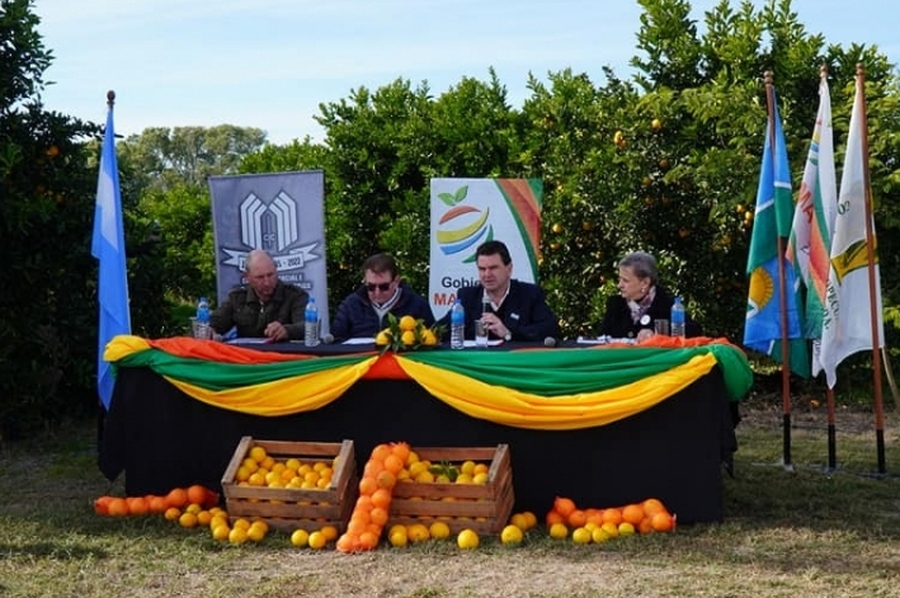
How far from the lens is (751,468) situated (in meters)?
8.33

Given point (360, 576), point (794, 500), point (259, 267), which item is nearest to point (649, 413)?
point (794, 500)

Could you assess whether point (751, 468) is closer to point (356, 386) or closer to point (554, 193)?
point (356, 386)

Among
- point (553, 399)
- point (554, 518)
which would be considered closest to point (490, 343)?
point (553, 399)

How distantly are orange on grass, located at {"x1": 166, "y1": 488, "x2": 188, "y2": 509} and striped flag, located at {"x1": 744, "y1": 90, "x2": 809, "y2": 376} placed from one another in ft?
11.7

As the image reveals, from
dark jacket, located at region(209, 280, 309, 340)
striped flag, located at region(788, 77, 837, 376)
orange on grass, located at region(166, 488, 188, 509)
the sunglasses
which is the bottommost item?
orange on grass, located at region(166, 488, 188, 509)

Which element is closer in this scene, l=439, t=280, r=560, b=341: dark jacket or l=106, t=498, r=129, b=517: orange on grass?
l=106, t=498, r=129, b=517: orange on grass

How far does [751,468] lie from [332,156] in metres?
5.51

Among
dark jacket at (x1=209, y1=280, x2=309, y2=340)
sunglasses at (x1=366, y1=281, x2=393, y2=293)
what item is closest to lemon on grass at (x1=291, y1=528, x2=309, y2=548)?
sunglasses at (x1=366, y1=281, x2=393, y2=293)

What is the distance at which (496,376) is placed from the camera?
6.75 metres

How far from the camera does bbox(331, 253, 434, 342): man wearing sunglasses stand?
7992 millimetres

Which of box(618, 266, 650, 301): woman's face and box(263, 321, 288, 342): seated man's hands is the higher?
box(618, 266, 650, 301): woman's face

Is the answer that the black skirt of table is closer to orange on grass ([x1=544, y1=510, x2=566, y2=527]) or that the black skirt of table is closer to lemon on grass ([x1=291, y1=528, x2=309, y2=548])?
orange on grass ([x1=544, y1=510, x2=566, y2=527])

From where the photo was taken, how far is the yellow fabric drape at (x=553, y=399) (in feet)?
21.4

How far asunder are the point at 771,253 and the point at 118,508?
408 cm
